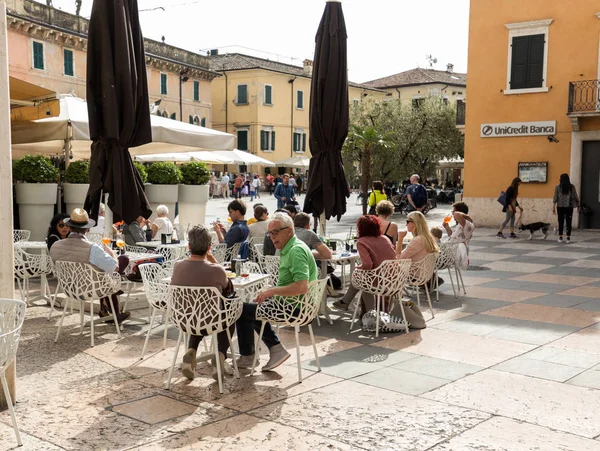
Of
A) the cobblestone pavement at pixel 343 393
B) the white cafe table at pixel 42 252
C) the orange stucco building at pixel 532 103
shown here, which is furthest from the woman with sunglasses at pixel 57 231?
the orange stucco building at pixel 532 103

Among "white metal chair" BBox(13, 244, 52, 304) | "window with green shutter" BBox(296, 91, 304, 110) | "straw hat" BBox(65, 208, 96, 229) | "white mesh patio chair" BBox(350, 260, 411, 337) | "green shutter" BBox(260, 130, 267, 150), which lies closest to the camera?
"straw hat" BBox(65, 208, 96, 229)

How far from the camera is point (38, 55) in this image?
3152cm

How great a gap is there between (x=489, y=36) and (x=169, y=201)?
42.0 feet

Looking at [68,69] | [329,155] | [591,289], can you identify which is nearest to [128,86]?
[329,155]

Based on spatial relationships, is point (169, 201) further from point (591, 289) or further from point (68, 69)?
point (68, 69)

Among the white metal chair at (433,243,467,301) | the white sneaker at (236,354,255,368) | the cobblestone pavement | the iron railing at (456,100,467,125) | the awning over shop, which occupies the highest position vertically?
the iron railing at (456,100,467,125)

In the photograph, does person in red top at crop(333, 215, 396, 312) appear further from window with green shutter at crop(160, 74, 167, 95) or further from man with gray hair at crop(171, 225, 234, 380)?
window with green shutter at crop(160, 74, 167, 95)

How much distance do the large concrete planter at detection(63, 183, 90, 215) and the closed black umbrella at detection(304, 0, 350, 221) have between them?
397 centimetres

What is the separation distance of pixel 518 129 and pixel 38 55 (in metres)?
23.3

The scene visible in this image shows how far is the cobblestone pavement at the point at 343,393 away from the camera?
13.1 ft

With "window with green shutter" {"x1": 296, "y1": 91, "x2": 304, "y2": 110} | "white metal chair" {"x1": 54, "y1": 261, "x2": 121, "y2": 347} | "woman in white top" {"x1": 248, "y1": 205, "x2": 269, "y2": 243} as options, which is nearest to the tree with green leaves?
"woman in white top" {"x1": 248, "y1": 205, "x2": 269, "y2": 243}

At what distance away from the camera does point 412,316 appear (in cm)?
690

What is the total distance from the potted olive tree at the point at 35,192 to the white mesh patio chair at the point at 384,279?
579cm

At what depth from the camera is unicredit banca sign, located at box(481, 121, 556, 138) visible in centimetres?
1909
